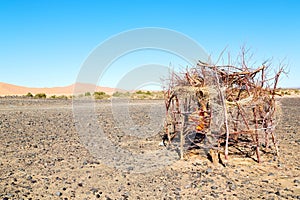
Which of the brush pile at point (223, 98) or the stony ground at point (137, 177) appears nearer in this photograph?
the stony ground at point (137, 177)

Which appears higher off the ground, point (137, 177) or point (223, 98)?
point (223, 98)

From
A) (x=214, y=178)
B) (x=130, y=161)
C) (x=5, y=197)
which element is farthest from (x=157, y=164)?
(x=5, y=197)

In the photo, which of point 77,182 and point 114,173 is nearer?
point 77,182

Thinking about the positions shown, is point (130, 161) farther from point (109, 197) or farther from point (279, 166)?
point (279, 166)

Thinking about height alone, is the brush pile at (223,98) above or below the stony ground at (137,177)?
above

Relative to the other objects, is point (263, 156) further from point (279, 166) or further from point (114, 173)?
point (114, 173)

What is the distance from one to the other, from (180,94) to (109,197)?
4.00m

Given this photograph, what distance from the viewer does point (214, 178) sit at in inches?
306

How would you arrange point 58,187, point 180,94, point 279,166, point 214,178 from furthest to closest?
1. point 180,94
2. point 279,166
3. point 214,178
4. point 58,187

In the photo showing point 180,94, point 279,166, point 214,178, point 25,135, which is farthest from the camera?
point 25,135

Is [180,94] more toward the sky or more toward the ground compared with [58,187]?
more toward the sky

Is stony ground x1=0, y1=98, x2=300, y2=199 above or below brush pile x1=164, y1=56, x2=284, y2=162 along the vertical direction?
below

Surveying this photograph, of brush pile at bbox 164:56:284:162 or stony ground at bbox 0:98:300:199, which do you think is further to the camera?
brush pile at bbox 164:56:284:162

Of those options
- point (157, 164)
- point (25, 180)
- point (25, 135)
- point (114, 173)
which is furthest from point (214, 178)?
point (25, 135)
